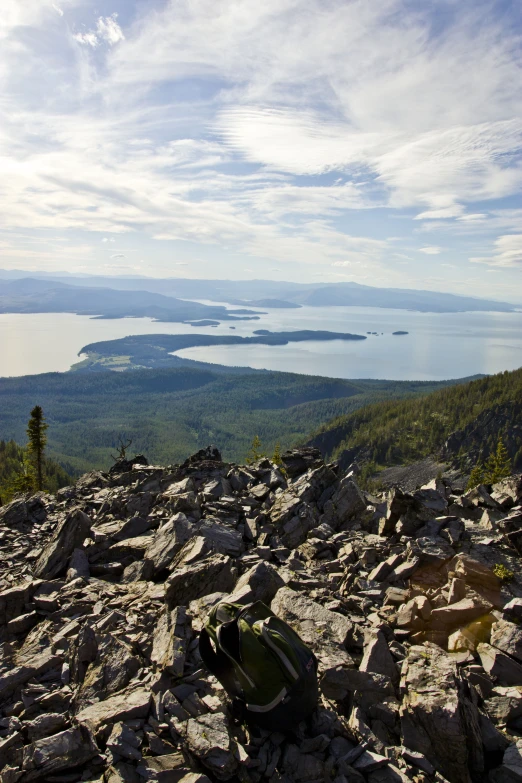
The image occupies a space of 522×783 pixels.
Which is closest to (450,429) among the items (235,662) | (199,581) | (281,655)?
(199,581)

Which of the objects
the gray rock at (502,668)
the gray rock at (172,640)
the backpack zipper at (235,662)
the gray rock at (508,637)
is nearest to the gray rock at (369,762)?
the backpack zipper at (235,662)

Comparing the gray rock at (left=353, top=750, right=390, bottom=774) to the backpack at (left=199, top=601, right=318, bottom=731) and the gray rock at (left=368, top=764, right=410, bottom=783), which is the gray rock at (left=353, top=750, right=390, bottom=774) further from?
the backpack at (left=199, top=601, right=318, bottom=731)

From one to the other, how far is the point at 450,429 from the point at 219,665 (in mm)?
184589

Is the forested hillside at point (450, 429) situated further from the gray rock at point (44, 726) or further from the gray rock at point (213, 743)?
the gray rock at point (44, 726)

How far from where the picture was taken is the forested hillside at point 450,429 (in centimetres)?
16062

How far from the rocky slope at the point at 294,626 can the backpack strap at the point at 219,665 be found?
515 mm

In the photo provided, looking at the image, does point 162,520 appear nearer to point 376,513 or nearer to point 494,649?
point 376,513

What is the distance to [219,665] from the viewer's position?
8367 mm

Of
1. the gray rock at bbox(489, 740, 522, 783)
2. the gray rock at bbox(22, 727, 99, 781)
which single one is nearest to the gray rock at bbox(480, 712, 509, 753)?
the gray rock at bbox(489, 740, 522, 783)

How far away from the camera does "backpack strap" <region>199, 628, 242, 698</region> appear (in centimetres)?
822

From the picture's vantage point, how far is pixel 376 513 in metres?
18.3

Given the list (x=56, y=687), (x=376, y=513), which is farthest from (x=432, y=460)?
(x=56, y=687)

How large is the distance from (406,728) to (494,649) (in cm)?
318

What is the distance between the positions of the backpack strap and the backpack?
7 cm
